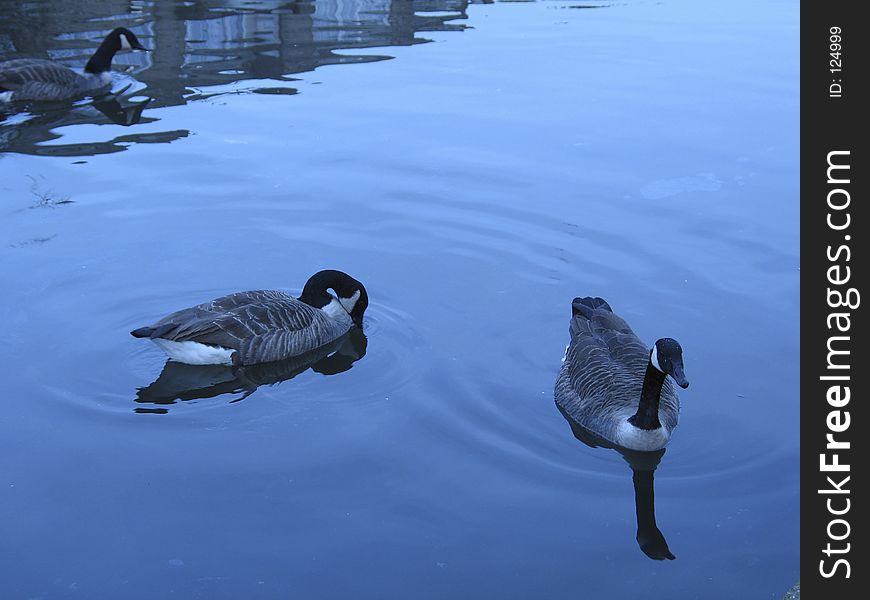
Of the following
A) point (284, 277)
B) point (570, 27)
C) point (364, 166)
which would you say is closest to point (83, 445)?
point (284, 277)

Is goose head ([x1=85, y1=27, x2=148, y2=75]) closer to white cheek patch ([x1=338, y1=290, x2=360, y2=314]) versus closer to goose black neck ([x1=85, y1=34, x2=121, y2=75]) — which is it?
goose black neck ([x1=85, y1=34, x2=121, y2=75])

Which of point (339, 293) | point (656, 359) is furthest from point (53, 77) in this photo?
point (656, 359)

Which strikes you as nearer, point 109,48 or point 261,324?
point 261,324

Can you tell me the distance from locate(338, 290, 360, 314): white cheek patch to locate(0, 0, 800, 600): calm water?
25 centimetres

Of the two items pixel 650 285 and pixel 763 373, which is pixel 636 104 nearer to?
pixel 650 285

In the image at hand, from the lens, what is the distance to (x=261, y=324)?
32.5ft

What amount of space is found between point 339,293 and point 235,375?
138cm

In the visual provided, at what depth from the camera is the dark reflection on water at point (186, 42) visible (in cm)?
1684

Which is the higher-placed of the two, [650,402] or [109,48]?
[109,48]

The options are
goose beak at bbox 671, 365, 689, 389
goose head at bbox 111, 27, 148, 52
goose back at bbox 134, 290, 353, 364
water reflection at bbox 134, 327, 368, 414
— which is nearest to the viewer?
goose beak at bbox 671, 365, 689, 389

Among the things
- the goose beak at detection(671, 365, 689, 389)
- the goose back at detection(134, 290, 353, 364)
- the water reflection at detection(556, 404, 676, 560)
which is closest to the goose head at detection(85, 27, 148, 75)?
the goose back at detection(134, 290, 353, 364)

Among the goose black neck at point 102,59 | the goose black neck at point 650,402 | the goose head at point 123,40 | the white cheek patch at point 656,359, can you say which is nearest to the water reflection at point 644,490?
the goose black neck at point 650,402

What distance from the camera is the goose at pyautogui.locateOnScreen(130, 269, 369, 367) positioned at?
9.58 metres

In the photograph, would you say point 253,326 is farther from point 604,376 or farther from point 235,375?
point 604,376
